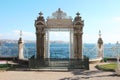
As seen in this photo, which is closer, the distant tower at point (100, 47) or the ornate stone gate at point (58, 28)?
the ornate stone gate at point (58, 28)

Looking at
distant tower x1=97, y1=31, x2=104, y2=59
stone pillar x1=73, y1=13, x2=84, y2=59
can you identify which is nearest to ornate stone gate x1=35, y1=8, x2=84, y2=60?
stone pillar x1=73, y1=13, x2=84, y2=59

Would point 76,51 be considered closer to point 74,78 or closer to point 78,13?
point 78,13

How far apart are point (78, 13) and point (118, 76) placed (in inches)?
412

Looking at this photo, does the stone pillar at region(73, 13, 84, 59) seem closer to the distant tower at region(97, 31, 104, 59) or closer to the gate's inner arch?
the gate's inner arch

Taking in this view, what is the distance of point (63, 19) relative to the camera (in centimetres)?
3070

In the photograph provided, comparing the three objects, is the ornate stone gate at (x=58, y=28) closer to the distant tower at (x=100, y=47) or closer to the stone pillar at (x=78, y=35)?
the stone pillar at (x=78, y=35)

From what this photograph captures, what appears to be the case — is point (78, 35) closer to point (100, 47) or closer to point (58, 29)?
point (58, 29)

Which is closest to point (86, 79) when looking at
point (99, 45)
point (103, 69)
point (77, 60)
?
point (103, 69)

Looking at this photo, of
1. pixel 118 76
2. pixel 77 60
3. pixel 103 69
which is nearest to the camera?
pixel 118 76

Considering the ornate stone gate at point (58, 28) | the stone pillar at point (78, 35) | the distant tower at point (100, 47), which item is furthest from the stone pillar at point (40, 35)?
the distant tower at point (100, 47)

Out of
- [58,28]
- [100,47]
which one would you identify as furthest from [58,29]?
[100,47]

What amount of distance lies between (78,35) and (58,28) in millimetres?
2081

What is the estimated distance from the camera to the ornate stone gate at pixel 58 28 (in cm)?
3070

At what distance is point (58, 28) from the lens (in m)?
31.0
